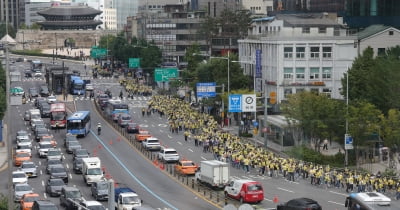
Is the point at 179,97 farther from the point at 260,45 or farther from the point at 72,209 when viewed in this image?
the point at 72,209

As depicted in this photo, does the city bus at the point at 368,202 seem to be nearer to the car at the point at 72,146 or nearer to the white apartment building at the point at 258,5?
the car at the point at 72,146

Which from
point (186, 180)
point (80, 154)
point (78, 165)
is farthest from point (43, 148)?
point (186, 180)

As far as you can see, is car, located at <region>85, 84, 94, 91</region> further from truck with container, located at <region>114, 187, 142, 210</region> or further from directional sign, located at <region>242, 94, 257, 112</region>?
truck with container, located at <region>114, 187, 142, 210</region>

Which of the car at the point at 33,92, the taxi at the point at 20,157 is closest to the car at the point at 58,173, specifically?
the taxi at the point at 20,157

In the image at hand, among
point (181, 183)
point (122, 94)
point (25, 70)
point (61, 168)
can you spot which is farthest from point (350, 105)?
point (25, 70)

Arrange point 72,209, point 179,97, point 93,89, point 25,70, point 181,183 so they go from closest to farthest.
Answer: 1. point 72,209
2. point 181,183
3. point 179,97
4. point 93,89
5. point 25,70

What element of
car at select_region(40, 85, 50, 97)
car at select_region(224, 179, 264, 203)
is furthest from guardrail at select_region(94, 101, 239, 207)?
car at select_region(40, 85, 50, 97)

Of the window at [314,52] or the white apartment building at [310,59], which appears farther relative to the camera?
the window at [314,52]
